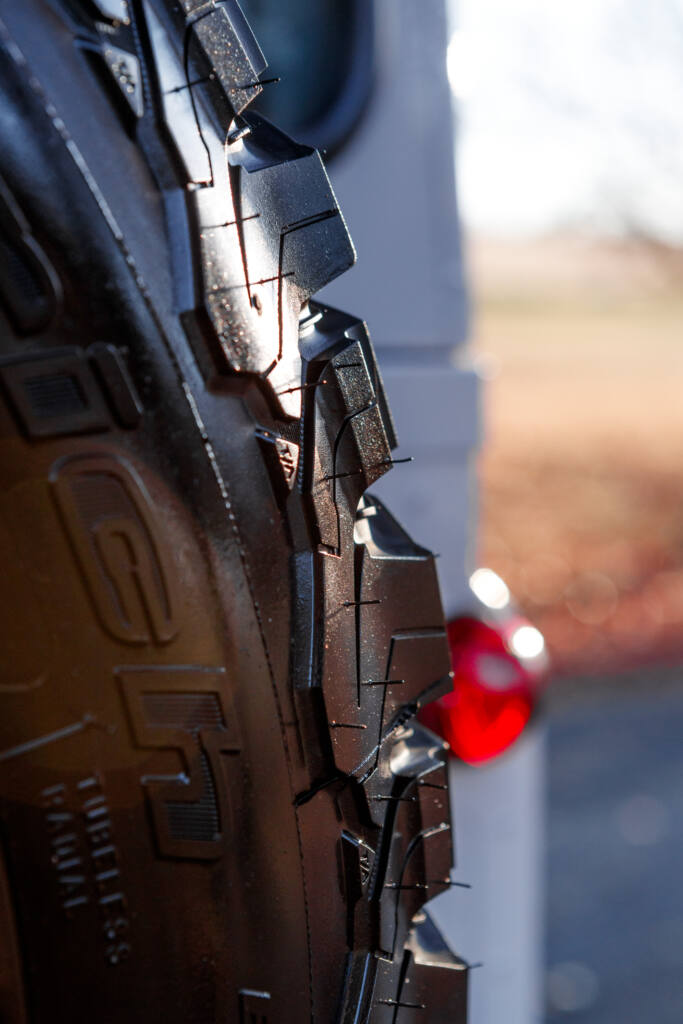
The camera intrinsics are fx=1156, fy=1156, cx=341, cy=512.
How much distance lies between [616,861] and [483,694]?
7.30 feet

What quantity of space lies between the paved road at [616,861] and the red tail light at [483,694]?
149 centimetres

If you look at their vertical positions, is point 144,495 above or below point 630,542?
above

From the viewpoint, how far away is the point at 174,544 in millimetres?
890

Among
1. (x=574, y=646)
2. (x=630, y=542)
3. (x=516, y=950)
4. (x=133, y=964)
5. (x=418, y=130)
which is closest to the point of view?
(x=133, y=964)

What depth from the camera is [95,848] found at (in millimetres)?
905

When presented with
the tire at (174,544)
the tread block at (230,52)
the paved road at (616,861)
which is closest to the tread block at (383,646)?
the tire at (174,544)

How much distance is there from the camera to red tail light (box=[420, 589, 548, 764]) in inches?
66.2

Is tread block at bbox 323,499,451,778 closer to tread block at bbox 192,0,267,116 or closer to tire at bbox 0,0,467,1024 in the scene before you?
tire at bbox 0,0,467,1024

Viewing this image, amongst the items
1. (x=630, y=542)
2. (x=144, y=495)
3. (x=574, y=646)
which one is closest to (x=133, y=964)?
(x=144, y=495)

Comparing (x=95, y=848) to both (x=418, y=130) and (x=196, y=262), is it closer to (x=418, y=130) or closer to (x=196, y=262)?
(x=196, y=262)

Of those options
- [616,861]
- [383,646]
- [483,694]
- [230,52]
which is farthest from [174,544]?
[616,861]

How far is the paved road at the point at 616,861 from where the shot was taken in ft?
9.78

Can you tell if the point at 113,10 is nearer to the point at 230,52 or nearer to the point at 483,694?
the point at 230,52

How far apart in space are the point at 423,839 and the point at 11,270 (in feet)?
2.27
